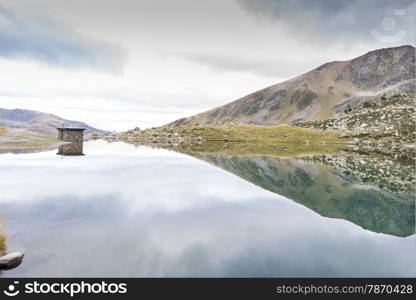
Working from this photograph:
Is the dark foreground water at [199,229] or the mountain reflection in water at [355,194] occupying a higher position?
the dark foreground water at [199,229]

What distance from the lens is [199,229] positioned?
21.8 m

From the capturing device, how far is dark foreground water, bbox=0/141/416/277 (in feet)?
51.0

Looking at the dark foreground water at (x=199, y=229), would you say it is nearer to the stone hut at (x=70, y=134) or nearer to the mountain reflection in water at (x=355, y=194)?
the mountain reflection in water at (x=355, y=194)

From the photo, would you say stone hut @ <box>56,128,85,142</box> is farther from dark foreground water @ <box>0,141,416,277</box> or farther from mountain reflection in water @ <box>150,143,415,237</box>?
A: mountain reflection in water @ <box>150,143,415,237</box>

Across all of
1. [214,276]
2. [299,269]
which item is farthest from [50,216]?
[299,269]

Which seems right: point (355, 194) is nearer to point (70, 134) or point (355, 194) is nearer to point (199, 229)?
point (199, 229)

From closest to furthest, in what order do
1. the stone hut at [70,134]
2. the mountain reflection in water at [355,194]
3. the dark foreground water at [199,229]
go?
the dark foreground water at [199,229] < the mountain reflection in water at [355,194] < the stone hut at [70,134]

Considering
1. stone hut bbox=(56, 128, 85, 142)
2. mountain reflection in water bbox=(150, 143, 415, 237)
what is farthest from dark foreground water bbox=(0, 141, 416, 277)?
stone hut bbox=(56, 128, 85, 142)

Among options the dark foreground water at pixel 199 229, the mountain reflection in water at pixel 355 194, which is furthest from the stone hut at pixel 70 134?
the mountain reflection in water at pixel 355 194

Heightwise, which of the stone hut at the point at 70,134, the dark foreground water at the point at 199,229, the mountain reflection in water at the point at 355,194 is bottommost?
the mountain reflection in water at the point at 355,194

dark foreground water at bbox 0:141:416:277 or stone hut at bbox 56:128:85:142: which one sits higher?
stone hut at bbox 56:128:85:142

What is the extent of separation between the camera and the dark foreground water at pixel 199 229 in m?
15.5

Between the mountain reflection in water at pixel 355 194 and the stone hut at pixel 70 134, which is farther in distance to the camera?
the stone hut at pixel 70 134

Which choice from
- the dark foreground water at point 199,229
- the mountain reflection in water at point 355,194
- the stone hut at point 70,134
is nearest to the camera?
the dark foreground water at point 199,229
